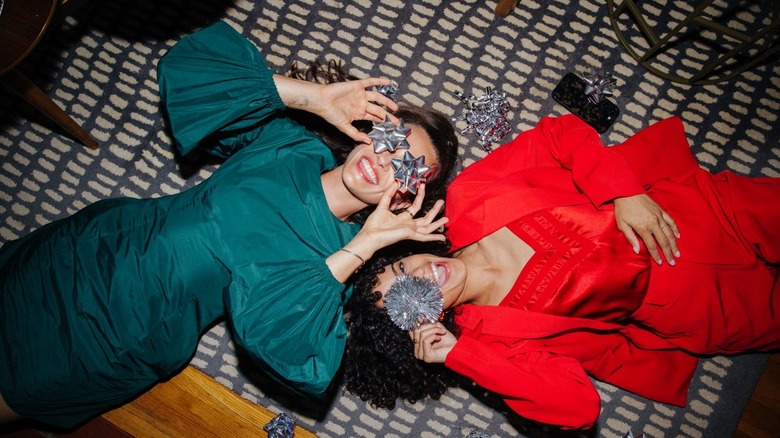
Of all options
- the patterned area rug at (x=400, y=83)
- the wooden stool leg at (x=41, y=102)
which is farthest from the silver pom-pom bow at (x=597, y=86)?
the wooden stool leg at (x=41, y=102)

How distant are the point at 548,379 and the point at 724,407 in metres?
1.13

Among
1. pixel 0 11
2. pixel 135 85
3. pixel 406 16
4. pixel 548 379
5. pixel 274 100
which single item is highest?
pixel 406 16

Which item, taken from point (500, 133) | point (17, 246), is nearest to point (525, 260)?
point (500, 133)

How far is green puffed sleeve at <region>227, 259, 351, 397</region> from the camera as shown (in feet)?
5.16

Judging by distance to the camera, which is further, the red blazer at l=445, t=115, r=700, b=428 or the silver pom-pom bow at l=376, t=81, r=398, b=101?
the silver pom-pom bow at l=376, t=81, r=398, b=101

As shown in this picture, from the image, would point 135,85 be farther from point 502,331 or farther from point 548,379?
point 548,379

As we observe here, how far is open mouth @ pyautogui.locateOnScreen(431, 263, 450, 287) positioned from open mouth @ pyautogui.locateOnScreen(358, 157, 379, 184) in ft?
1.30

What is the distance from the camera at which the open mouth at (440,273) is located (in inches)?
69.7

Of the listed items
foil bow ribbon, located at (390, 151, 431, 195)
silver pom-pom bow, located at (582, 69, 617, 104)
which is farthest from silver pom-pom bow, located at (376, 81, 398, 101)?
silver pom-pom bow, located at (582, 69, 617, 104)

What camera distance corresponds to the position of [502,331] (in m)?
1.84

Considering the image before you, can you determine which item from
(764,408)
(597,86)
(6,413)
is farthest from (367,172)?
(764,408)

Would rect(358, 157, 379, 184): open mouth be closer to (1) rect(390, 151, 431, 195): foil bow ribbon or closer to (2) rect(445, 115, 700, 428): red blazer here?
(1) rect(390, 151, 431, 195): foil bow ribbon

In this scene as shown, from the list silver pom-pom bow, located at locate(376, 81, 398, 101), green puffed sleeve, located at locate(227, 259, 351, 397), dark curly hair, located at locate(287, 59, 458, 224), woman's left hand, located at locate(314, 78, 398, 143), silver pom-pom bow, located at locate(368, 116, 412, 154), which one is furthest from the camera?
silver pom-pom bow, located at locate(376, 81, 398, 101)

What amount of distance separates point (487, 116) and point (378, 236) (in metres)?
0.96
